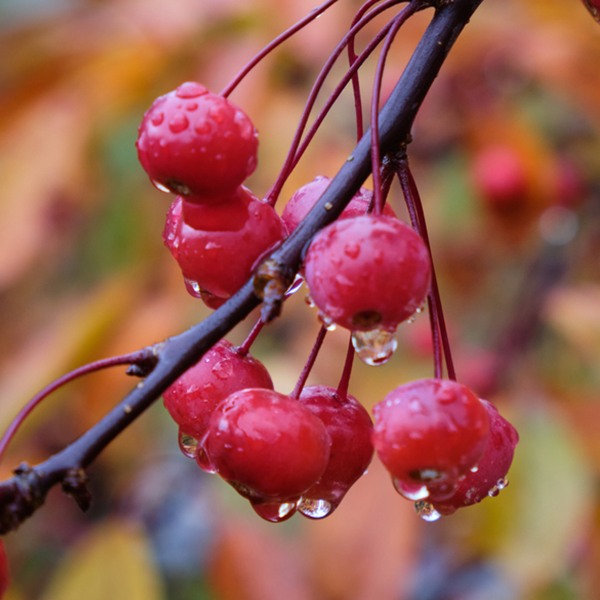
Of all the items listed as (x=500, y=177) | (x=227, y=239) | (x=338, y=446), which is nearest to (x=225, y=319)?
(x=227, y=239)

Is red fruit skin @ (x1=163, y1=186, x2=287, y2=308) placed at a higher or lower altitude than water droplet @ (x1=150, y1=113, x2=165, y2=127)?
lower

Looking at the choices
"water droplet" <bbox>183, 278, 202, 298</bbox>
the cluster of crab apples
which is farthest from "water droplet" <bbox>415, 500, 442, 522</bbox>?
"water droplet" <bbox>183, 278, 202, 298</bbox>

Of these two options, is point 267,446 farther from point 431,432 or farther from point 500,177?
point 500,177

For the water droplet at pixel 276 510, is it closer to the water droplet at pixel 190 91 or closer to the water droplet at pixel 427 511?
the water droplet at pixel 427 511

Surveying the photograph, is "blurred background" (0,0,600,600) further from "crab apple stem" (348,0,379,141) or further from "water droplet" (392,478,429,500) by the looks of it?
"water droplet" (392,478,429,500)

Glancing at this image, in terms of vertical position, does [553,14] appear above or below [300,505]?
above

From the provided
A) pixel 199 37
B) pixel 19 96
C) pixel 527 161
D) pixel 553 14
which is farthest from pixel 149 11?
pixel 527 161

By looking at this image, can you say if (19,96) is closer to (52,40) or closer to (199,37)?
(52,40)
